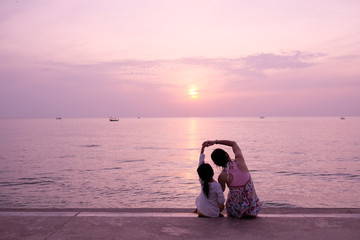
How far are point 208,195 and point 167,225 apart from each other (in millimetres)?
1133

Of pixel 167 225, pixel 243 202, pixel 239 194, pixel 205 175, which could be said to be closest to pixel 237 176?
pixel 239 194

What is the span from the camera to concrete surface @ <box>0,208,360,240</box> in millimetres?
5277

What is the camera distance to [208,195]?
648 centimetres

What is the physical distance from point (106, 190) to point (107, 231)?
12.8 m

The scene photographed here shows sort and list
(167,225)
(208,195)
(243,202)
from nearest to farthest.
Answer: (167,225) → (243,202) → (208,195)

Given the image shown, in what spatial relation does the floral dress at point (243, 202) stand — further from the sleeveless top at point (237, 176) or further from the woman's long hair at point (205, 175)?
the woman's long hair at point (205, 175)

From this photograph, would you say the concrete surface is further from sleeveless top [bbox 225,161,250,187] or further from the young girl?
sleeveless top [bbox 225,161,250,187]

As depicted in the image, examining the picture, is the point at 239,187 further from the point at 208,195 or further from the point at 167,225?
the point at 167,225

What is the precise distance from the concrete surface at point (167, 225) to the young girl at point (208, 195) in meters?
0.18

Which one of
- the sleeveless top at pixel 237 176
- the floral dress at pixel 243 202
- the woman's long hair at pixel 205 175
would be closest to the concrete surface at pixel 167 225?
the floral dress at pixel 243 202

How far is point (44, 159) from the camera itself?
108 ft

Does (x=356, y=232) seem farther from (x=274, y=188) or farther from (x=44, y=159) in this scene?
(x=44, y=159)

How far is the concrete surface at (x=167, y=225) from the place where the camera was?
5.28m

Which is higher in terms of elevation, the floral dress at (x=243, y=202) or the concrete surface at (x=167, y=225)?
the floral dress at (x=243, y=202)
